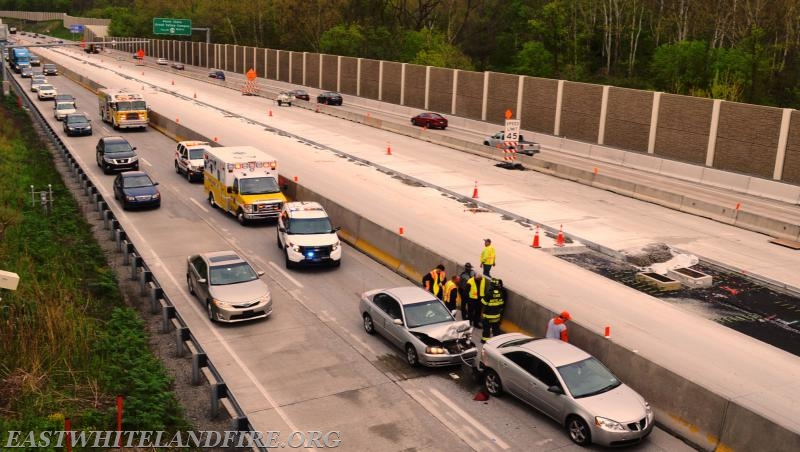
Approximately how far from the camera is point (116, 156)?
39.0 m

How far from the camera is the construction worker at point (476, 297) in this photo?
20.0 m

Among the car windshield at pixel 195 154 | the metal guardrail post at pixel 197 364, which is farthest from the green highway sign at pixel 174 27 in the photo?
the metal guardrail post at pixel 197 364

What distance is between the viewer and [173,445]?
1350 centimetres

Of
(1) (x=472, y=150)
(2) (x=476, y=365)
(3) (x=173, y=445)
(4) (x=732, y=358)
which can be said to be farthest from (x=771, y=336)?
(1) (x=472, y=150)

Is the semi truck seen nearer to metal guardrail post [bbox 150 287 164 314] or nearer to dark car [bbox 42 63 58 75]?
dark car [bbox 42 63 58 75]

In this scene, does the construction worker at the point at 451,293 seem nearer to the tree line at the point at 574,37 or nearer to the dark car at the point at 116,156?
the dark car at the point at 116,156

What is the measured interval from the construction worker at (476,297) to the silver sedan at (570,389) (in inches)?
123

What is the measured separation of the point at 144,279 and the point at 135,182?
39.1 feet

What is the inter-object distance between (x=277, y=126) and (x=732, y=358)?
45.6 metres

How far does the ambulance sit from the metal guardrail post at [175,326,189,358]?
41.1 feet

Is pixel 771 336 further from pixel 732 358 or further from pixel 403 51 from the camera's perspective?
pixel 403 51

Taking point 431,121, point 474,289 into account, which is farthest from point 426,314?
point 431,121

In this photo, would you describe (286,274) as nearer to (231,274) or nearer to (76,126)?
(231,274)

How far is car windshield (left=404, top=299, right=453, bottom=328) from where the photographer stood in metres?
18.3
